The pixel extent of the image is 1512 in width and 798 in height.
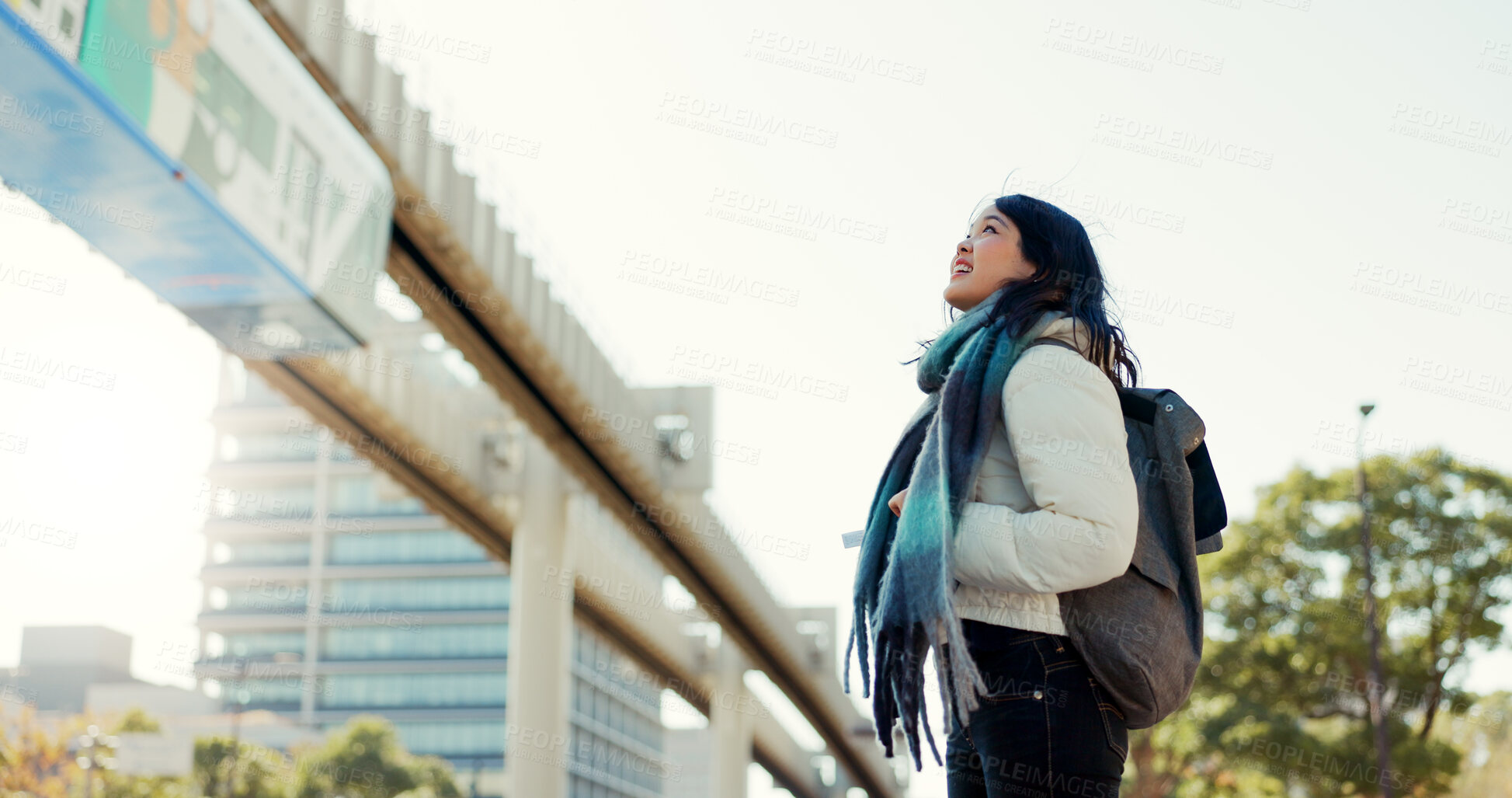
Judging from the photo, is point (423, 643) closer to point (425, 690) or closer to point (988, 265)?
point (425, 690)

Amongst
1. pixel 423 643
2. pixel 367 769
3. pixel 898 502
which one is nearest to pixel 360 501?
pixel 423 643

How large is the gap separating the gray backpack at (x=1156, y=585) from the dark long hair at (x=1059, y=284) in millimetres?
92

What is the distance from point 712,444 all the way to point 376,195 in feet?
30.0

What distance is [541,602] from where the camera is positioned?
2147cm

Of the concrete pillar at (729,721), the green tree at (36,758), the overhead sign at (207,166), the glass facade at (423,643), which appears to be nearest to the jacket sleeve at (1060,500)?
the overhead sign at (207,166)

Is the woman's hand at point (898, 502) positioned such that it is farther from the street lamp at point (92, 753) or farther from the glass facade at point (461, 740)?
the glass facade at point (461, 740)

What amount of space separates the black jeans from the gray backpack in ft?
0.13

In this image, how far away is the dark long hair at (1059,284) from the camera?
7.77 feet

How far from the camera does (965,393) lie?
223 cm

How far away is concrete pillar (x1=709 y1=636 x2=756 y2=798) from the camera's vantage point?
35.3 m

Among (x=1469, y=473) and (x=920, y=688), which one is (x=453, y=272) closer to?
(x=920, y=688)

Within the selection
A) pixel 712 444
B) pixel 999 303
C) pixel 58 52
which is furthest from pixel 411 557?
pixel 999 303

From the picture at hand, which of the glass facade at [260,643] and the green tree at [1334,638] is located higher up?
the glass facade at [260,643]

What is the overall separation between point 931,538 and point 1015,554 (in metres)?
0.13
